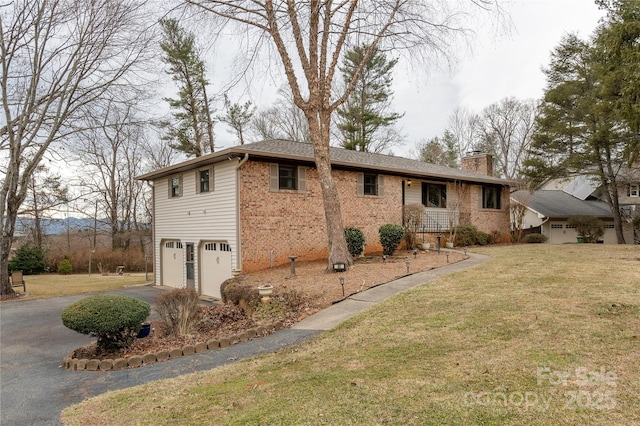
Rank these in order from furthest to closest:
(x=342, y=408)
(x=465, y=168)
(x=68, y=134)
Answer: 1. (x=465, y=168)
2. (x=68, y=134)
3. (x=342, y=408)

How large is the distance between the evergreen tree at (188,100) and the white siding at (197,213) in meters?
10.8

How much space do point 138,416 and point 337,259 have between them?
25.6ft

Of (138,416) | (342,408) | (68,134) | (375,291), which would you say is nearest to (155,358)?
(138,416)

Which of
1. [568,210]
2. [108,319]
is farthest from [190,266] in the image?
[568,210]

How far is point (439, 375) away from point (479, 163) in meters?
22.6

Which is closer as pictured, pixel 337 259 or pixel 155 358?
pixel 155 358

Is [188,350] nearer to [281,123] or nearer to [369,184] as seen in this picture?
[369,184]

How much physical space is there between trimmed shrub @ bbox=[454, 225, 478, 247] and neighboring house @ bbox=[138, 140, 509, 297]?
0.65m

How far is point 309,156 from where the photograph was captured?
14.4 m

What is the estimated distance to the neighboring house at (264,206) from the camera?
12984 mm

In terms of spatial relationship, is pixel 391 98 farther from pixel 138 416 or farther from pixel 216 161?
pixel 138 416

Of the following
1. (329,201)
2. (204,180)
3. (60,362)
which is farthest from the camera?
(204,180)

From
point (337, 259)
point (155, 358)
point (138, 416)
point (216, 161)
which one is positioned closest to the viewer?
point (138, 416)

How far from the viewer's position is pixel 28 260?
25688 millimetres
